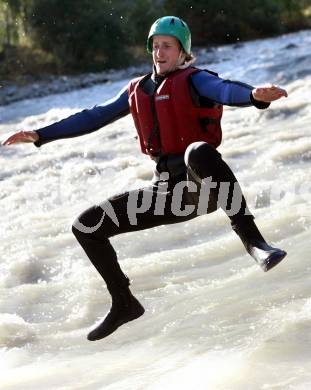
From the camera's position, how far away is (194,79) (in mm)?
4066

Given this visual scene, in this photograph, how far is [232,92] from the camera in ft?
12.3

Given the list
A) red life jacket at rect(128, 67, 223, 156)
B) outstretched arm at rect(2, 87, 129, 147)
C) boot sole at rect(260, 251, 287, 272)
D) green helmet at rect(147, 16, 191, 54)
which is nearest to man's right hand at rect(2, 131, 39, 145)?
outstretched arm at rect(2, 87, 129, 147)

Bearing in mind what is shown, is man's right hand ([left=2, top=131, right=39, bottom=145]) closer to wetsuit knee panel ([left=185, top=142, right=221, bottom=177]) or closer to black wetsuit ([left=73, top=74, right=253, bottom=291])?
black wetsuit ([left=73, top=74, right=253, bottom=291])

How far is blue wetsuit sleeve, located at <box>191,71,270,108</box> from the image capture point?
3.69 m

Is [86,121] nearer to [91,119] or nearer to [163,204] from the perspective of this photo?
[91,119]

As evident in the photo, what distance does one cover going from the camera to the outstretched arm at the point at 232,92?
351cm

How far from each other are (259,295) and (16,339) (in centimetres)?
157

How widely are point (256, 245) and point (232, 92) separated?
2.37 feet

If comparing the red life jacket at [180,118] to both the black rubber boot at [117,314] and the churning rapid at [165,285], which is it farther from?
the churning rapid at [165,285]

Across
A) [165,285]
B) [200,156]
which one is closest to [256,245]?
[200,156]

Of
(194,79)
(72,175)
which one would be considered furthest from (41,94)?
(194,79)

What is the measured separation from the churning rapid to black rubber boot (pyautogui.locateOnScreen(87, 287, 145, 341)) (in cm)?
20

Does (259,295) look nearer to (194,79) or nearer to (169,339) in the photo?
(169,339)

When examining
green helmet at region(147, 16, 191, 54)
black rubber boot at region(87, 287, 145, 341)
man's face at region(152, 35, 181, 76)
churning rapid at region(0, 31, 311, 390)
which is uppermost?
green helmet at region(147, 16, 191, 54)
